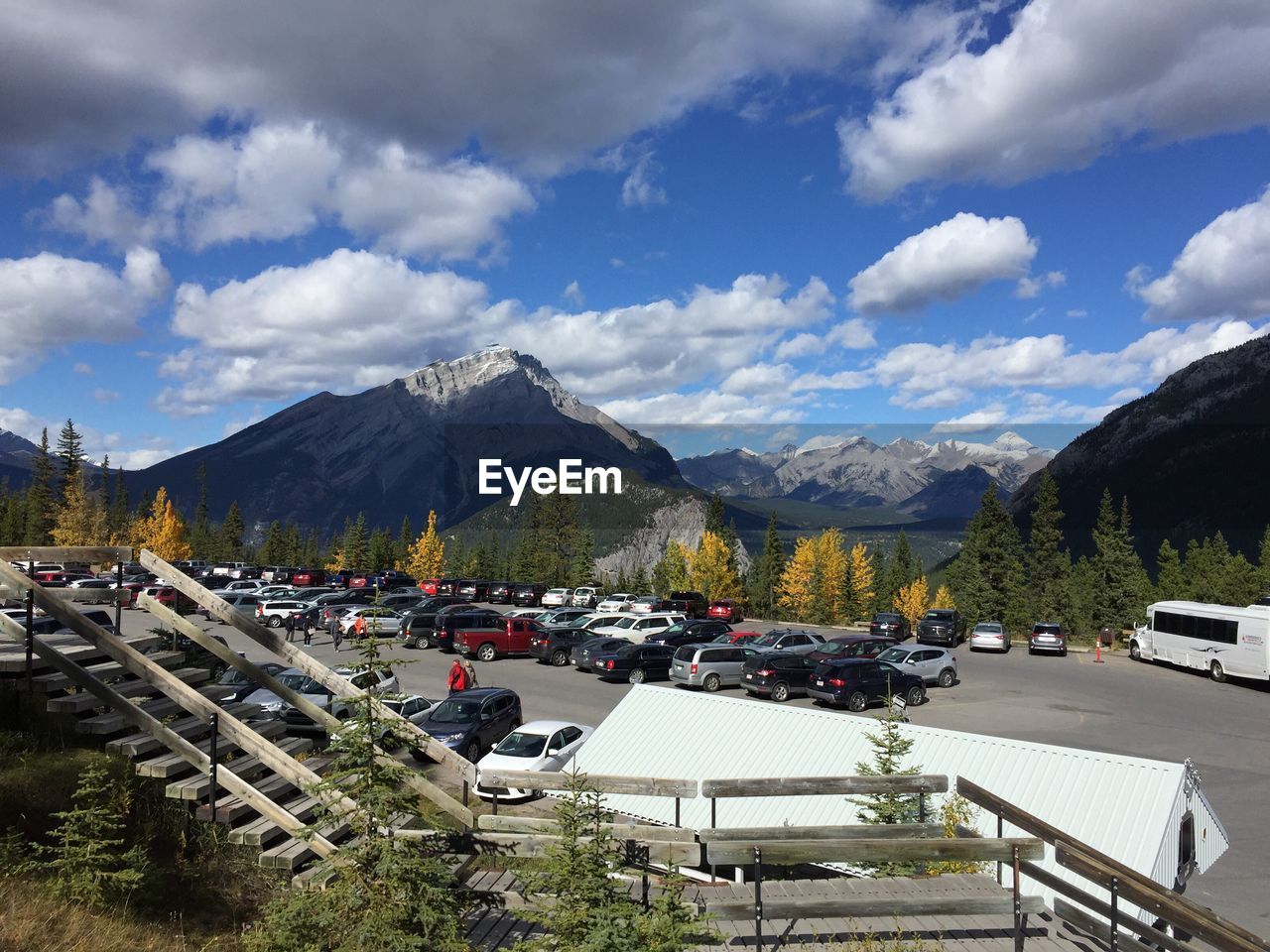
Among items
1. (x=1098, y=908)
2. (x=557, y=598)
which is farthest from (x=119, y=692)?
(x=557, y=598)

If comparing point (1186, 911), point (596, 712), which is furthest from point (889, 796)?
point (596, 712)

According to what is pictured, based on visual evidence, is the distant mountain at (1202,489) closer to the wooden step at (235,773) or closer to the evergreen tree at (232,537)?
the evergreen tree at (232,537)

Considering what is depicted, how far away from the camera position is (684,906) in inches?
227

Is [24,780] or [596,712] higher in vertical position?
[24,780]

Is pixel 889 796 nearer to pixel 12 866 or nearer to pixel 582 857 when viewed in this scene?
pixel 582 857

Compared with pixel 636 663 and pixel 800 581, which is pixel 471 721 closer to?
pixel 636 663

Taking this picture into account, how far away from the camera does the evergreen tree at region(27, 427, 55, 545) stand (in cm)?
8488

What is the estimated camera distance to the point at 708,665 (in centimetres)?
2941

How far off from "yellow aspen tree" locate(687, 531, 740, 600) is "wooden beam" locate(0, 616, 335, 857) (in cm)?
6235

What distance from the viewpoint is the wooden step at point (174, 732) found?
7.80 m

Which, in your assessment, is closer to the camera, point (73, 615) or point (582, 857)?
point (582, 857)

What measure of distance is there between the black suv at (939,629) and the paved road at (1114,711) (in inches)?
122

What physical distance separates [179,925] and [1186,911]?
763cm

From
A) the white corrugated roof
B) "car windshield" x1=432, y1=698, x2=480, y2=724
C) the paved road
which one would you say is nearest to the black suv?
the paved road
